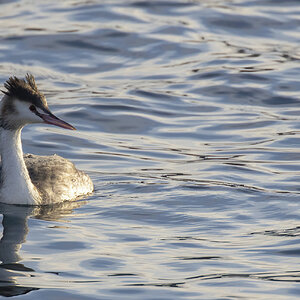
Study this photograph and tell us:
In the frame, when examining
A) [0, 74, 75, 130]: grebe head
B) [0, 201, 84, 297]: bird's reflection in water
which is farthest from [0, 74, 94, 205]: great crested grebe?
[0, 201, 84, 297]: bird's reflection in water

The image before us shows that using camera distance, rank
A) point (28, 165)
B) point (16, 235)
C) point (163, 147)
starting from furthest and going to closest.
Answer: point (163, 147), point (28, 165), point (16, 235)

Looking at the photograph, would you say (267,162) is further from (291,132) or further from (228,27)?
(228,27)

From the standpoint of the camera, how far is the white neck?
1230 cm

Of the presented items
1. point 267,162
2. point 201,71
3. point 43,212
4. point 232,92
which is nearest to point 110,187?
point 43,212

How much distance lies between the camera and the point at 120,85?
62.7ft

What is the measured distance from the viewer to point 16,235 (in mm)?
11078

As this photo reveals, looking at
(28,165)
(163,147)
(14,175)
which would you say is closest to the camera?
(14,175)

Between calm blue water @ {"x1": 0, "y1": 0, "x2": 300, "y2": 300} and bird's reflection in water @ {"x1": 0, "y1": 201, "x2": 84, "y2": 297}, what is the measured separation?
2 centimetres

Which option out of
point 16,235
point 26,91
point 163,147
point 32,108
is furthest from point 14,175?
point 163,147

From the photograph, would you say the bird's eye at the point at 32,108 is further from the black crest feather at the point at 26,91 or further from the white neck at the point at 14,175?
the white neck at the point at 14,175

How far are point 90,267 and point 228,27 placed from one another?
1367cm

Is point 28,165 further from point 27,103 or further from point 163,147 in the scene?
point 163,147

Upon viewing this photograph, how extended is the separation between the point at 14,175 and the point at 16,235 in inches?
54.5

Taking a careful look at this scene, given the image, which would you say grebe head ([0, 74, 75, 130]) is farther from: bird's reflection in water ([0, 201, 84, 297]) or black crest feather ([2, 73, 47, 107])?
bird's reflection in water ([0, 201, 84, 297])
